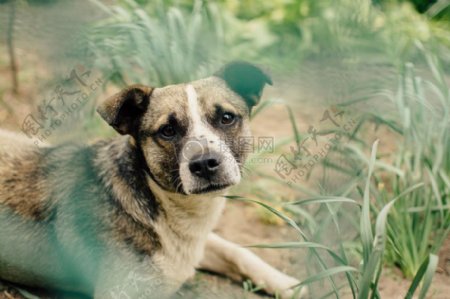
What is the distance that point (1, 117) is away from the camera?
482 cm

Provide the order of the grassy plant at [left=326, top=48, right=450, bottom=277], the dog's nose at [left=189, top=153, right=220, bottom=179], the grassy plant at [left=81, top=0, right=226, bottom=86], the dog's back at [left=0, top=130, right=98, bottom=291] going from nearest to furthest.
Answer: the dog's nose at [left=189, top=153, right=220, bottom=179] < the dog's back at [left=0, top=130, right=98, bottom=291] < the grassy plant at [left=326, top=48, right=450, bottom=277] < the grassy plant at [left=81, top=0, right=226, bottom=86]

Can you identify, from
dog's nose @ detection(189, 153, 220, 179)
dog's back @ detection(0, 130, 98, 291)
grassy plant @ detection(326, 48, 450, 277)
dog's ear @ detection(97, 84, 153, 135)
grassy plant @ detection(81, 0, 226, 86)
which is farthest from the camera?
grassy plant @ detection(81, 0, 226, 86)

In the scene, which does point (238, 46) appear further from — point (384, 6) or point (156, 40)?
point (384, 6)

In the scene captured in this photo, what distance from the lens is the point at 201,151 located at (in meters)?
3.19

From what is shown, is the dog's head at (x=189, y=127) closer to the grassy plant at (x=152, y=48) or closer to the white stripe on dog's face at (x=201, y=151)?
the white stripe on dog's face at (x=201, y=151)

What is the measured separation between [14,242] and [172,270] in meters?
0.83

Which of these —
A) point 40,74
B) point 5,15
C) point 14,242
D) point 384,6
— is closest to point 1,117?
point 40,74

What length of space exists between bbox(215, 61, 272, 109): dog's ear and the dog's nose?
1.73ft

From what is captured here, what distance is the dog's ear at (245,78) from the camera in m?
3.50

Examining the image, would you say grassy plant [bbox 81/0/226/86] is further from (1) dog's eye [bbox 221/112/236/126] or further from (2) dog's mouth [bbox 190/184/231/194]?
(2) dog's mouth [bbox 190/184/231/194]

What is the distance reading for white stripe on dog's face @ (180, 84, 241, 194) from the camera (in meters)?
3.20

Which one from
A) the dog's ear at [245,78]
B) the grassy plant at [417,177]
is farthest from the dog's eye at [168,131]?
the grassy plant at [417,177]

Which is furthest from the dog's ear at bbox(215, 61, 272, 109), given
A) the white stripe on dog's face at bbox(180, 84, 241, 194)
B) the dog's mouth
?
the dog's mouth

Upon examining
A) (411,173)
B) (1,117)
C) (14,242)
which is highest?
(411,173)
